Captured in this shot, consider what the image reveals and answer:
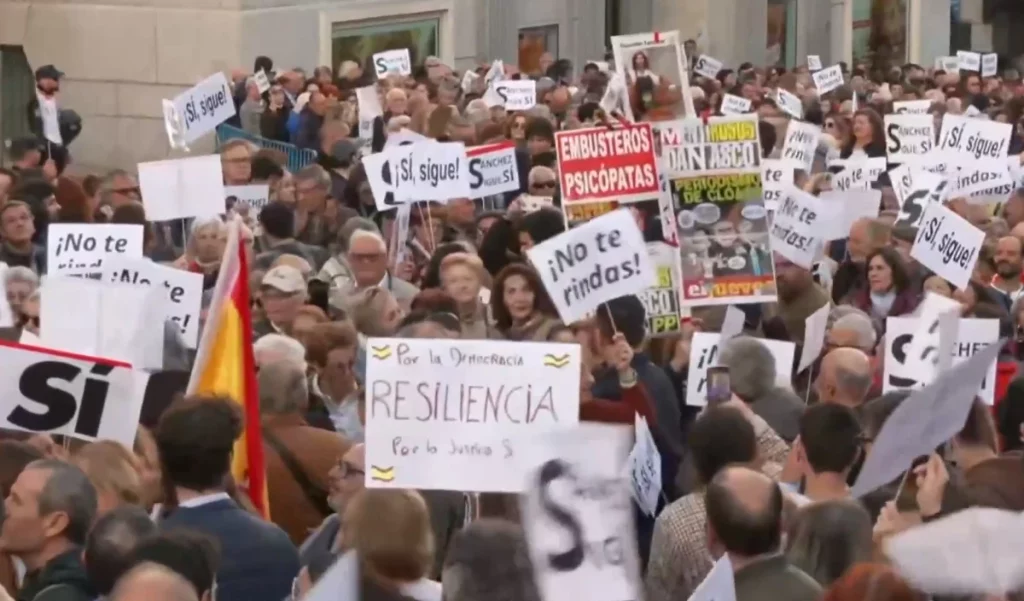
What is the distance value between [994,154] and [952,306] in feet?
24.2

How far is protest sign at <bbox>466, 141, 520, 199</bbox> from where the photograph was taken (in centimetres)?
1403

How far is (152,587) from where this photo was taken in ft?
14.9

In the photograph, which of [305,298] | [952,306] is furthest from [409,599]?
[305,298]

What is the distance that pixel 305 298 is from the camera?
32.4 feet

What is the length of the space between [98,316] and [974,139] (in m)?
9.29

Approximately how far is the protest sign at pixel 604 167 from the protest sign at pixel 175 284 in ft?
9.45

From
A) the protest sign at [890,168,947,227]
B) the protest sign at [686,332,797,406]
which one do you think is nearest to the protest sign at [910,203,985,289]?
the protest sign at [890,168,947,227]

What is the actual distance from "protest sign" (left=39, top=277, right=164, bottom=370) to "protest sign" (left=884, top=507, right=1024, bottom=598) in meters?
4.50

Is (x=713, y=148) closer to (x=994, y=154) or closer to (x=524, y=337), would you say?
(x=524, y=337)

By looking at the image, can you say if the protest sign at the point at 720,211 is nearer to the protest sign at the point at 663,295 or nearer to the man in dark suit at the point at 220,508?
the protest sign at the point at 663,295

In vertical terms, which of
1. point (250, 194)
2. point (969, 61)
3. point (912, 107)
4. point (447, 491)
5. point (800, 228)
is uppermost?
point (969, 61)

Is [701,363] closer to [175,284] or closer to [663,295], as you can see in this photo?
[663,295]

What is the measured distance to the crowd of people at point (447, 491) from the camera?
214 inches

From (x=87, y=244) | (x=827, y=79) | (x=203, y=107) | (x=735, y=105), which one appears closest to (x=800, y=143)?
(x=203, y=107)
